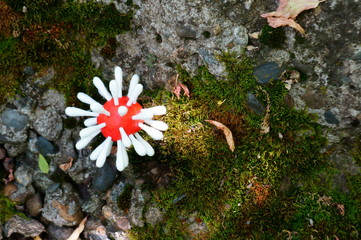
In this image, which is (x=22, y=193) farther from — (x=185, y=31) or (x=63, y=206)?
(x=185, y=31)

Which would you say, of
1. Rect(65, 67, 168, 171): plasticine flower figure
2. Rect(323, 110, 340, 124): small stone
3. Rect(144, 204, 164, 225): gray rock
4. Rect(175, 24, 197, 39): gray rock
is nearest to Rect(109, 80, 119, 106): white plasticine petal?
Rect(65, 67, 168, 171): plasticine flower figure

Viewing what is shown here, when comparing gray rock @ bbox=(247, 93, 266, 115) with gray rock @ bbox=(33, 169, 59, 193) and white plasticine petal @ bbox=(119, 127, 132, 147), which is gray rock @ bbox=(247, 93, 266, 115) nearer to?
white plasticine petal @ bbox=(119, 127, 132, 147)

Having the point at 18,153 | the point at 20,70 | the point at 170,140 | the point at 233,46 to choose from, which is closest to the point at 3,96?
the point at 20,70

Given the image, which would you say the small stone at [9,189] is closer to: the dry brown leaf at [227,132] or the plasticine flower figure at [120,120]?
the plasticine flower figure at [120,120]

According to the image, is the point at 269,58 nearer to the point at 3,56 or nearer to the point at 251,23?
the point at 251,23

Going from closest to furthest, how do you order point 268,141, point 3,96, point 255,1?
point 255,1 → point 268,141 → point 3,96
